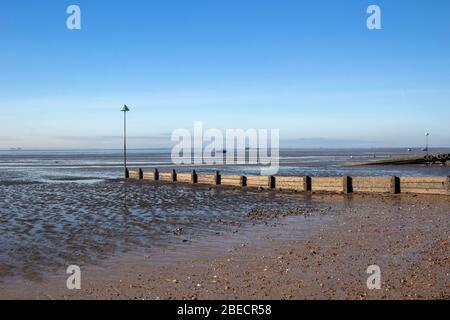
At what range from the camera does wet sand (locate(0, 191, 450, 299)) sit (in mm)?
7535

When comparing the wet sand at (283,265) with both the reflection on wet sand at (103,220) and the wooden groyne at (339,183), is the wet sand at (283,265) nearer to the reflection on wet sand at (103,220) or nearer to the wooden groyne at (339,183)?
the reflection on wet sand at (103,220)

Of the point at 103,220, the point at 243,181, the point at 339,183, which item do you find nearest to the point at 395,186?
the point at 339,183

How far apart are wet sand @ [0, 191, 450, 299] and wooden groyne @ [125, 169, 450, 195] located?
19.4ft

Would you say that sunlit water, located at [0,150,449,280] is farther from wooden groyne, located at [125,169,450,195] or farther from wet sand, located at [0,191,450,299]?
wooden groyne, located at [125,169,450,195]

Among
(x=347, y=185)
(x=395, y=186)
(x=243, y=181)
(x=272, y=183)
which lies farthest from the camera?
(x=243, y=181)

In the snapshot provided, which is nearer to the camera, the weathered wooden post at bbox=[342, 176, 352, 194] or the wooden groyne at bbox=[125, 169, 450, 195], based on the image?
the wooden groyne at bbox=[125, 169, 450, 195]

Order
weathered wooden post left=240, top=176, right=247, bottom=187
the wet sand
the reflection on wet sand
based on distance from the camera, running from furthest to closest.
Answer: weathered wooden post left=240, top=176, right=247, bottom=187 < the reflection on wet sand < the wet sand

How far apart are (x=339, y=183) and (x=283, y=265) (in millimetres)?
14611

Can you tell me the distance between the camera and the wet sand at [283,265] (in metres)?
7.54

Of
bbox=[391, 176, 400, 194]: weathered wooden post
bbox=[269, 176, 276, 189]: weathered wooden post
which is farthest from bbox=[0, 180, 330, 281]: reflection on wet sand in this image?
bbox=[391, 176, 400, 194]: weathered wooden post

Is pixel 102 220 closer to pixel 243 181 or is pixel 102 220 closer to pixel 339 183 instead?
pixel 339 183

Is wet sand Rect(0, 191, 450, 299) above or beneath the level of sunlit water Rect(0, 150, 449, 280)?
above

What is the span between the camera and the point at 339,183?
2303 centimetres
